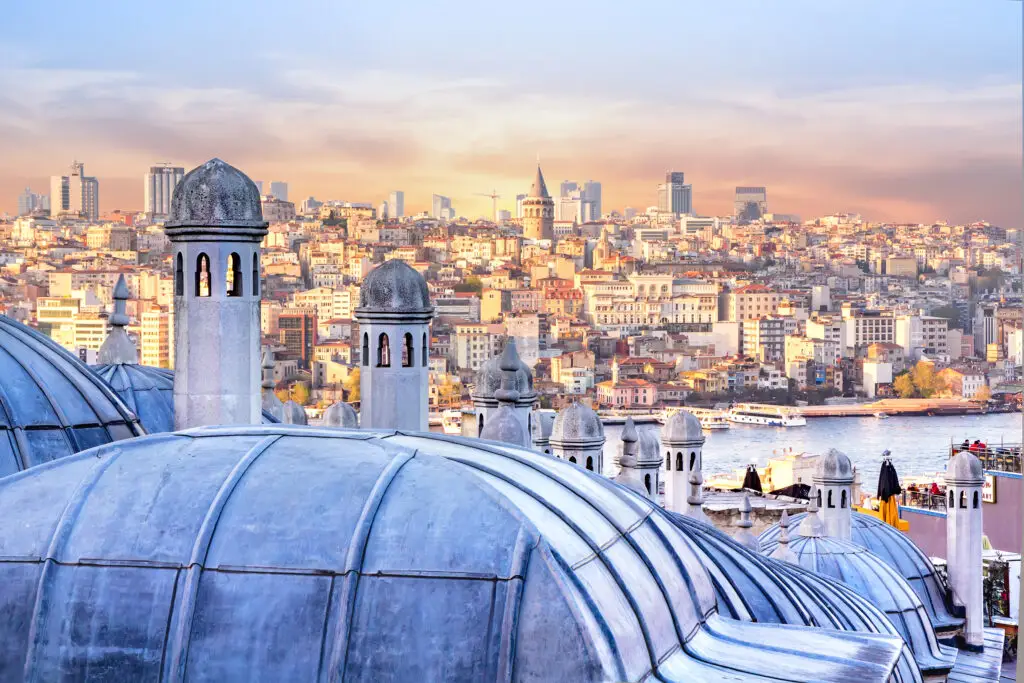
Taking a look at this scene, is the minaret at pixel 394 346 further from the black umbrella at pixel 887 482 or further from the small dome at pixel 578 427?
the black umbrella at pixel 887 482

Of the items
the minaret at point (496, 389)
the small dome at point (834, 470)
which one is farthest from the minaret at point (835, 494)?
the minaret at point (496, 389)

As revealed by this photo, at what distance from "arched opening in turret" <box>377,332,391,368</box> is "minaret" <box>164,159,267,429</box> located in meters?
0.62

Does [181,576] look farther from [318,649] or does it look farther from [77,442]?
[77,442]

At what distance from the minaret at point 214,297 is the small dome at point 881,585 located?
8.76ft

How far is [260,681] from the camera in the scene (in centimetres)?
179

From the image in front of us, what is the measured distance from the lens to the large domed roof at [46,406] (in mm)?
A: 2777

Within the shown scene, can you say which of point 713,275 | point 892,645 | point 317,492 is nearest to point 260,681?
point 317,492

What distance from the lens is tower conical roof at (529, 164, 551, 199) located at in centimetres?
3297

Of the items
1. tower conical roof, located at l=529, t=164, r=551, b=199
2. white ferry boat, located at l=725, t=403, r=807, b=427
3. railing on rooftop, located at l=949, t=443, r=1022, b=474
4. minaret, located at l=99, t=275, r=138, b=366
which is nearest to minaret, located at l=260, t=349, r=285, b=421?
minaret, located at l=99, t=275, r=138, b=366

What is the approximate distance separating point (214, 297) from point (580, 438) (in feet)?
5.28

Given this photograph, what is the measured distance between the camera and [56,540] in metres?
1.89

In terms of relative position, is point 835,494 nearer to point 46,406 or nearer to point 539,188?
point 46,406

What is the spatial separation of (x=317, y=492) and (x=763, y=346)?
3481 centimetres

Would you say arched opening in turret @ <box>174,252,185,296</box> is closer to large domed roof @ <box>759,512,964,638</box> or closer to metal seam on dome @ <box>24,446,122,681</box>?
metal seam on dome @ <box>24,446,122,681</box>
